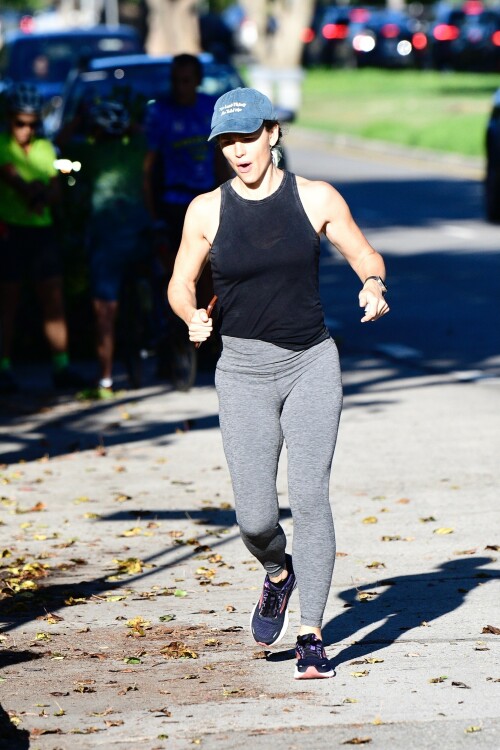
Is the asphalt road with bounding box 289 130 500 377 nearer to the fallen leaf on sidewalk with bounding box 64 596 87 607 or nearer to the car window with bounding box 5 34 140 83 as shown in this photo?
the car window with bounding box 5 34 140 83

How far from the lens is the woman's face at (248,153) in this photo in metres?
5.54

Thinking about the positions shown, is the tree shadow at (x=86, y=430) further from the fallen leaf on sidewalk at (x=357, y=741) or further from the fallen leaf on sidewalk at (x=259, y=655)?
the fallen leaf on sidewalk at (x=357, y=741)

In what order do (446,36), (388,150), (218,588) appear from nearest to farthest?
(218,588) → (388,150) → (446,36)

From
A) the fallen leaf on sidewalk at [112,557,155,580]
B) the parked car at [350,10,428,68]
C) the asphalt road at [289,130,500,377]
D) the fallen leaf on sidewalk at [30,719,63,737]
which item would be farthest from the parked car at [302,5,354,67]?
the fallen leaf on sidewalk at [30,719,63,737]

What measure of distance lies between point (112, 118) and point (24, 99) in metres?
0.58

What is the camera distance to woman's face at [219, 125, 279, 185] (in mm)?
5539

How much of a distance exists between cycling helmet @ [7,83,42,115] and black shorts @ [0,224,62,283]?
784 millimetres

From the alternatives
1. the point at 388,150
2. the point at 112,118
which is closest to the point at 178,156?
the point at 112,118

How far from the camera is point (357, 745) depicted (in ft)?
16.3

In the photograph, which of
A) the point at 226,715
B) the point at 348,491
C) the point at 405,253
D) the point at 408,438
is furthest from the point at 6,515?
the point at 405,253

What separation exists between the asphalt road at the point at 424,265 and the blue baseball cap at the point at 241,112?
6.62 m

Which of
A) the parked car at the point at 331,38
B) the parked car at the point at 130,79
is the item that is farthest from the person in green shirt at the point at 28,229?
the parked car at the point at 331,38

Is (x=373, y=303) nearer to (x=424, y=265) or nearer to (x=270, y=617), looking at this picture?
(x=270, y=617)

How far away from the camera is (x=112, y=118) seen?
37.2 ft
